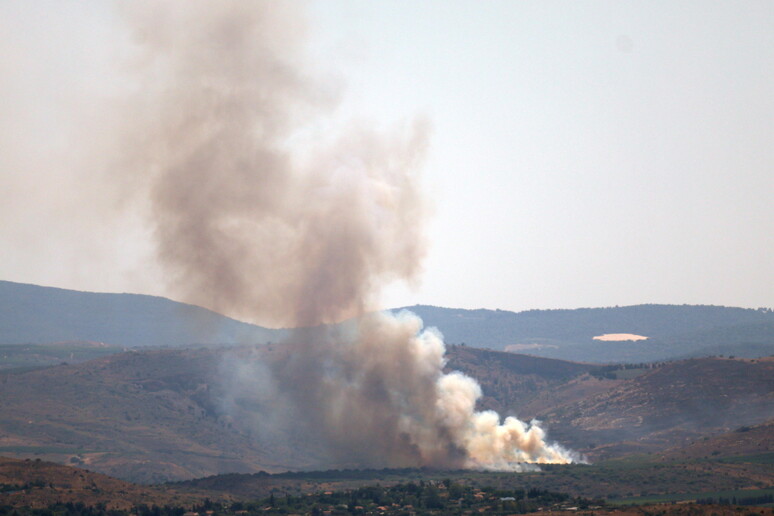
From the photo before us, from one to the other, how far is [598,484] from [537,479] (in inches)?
350

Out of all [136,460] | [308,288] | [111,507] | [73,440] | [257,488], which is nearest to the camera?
[111,507]

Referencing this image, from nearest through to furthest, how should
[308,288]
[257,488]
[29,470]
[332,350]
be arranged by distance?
1. [29,470]
2. [257,488]
3. [308,288]
4. [332,350]

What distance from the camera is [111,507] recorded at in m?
115

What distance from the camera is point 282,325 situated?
166m

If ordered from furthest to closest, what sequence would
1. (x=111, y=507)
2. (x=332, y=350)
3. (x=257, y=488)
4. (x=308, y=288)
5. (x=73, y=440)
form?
(x=73, y=440) → (x=332, y=350) → (x=308, y=288) → (x=257, y=488) → (x=111, y=507)

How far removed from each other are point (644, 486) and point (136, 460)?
94.6m

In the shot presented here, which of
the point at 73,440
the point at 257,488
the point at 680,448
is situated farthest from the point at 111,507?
the point at 680,448

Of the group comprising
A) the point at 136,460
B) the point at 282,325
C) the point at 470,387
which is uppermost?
the point at 282,325

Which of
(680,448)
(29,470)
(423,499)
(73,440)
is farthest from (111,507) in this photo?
(680,448)

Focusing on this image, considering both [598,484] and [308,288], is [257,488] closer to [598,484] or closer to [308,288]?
[308,288]

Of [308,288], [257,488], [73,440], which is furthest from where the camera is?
[73,440]

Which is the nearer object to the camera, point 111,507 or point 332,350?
point 111,507

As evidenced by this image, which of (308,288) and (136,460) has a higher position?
(308,288)

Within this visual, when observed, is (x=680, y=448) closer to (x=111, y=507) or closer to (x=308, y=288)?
(x=308, y=288)
